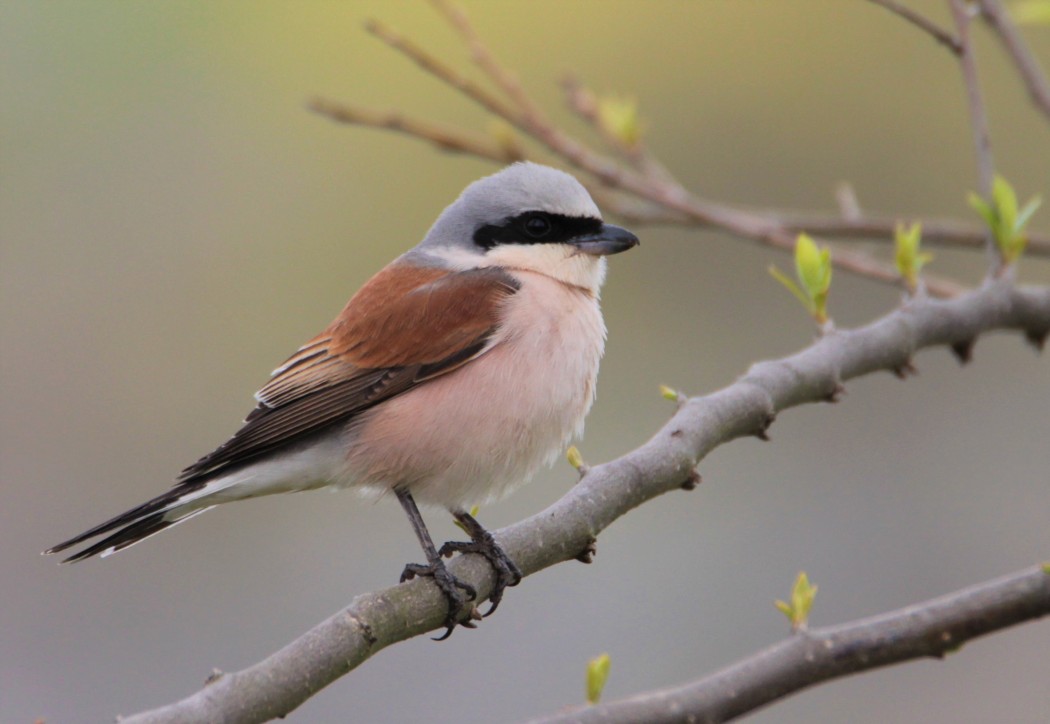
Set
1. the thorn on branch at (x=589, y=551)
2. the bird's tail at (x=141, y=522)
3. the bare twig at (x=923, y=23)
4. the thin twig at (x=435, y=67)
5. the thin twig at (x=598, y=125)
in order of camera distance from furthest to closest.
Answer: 1. the thin twig at (x=598, y=125)
2. the thin twig at (x=435, y=67)
3. the bare twig at (x=923, y=23)
4. the bird's tail at (x=141, y=522)
5. the thorn on branch at (x=589, y=551)

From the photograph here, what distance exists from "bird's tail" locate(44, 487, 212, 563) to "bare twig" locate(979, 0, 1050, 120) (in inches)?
98.8

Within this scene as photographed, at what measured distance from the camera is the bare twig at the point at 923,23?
2787 millimetres

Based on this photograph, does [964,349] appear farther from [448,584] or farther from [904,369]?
[448,584]

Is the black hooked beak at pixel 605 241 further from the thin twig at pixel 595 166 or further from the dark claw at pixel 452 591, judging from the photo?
the dark claw at pixel 452 591

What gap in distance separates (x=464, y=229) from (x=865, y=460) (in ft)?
9.56

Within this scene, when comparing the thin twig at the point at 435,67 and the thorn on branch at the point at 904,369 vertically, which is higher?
the thin twig at the point at 435,67

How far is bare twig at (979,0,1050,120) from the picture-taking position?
3248 mm

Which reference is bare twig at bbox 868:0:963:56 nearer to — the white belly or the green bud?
the white belly

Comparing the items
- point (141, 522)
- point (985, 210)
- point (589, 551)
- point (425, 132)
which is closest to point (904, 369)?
point (985, 210)

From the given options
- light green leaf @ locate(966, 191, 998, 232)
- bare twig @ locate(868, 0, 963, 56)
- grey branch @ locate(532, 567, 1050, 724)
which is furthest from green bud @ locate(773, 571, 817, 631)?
bare twig @ locate(868, 0, 963, 56)

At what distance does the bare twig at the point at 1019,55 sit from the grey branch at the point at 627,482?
565 millimetres

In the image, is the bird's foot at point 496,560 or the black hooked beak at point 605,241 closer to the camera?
the bird's foot at point 496,560

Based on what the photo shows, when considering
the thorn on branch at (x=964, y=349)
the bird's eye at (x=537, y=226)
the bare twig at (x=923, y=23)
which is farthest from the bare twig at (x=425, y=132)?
the thorn on branch at (x=964, y=349)

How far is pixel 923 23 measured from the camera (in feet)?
9.36
